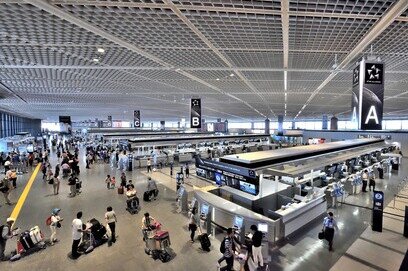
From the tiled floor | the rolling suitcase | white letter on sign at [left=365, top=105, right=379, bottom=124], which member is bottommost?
the tiled floor

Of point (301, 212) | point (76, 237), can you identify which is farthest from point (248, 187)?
point (76, 237)

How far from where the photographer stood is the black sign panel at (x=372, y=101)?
4.98 m

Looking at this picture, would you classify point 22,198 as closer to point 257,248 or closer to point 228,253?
point 228,253

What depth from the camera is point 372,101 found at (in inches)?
197

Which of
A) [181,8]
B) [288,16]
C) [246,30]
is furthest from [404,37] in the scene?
[181,8]

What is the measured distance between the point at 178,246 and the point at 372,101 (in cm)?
665

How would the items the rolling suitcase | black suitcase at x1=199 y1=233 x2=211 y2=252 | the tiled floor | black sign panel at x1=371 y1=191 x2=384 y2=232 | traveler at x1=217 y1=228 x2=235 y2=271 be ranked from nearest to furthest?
traveler at x1=217 y1=228 x2=235 y2=271
the tiled floor
the rolling suitcase
black suitcase at x1=199 y1=233 x2=211 y2=252
black sign panel at x1=371 y1=191 x2=384 y2=232

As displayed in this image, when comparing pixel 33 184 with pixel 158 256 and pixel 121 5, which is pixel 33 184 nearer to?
pixel 158 256

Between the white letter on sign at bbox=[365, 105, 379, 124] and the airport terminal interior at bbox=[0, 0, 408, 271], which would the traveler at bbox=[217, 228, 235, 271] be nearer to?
the airport terminal interior at bbox=[0, 0, 408, 271]

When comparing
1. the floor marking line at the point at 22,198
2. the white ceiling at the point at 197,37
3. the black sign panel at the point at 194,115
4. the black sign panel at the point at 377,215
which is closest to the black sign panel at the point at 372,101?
the white ceiling at the point at 197,37

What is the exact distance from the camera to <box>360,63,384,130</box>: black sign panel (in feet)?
16.3

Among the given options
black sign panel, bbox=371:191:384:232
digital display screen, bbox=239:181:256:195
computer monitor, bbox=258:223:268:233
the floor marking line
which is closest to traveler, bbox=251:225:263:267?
computer monitor, bbox=258:223:268:233

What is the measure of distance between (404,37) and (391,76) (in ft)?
15.8

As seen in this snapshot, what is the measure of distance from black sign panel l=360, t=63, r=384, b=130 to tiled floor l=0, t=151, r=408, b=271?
12.9ft
